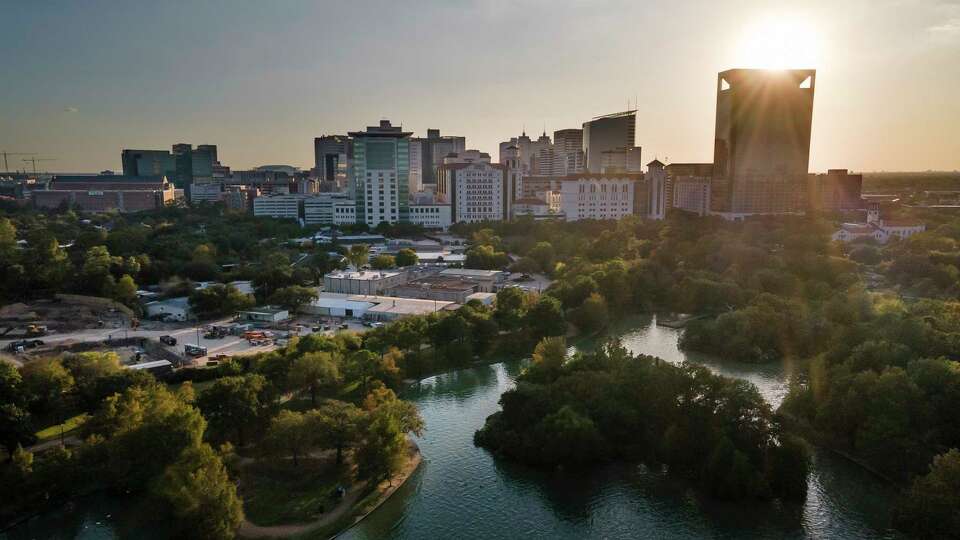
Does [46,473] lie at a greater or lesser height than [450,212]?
lesser

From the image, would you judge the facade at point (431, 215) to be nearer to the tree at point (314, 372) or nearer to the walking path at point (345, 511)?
the tree at point (314, 372)

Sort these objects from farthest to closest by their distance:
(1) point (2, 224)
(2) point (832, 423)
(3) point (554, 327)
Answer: (1) point (2, 224)
(3) point (554, 327)
(2) point (832, 423)

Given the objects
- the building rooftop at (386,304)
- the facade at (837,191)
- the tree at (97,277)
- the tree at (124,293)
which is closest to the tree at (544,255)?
the building rooftop at (386,304)

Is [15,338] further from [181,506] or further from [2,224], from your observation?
[2,224]

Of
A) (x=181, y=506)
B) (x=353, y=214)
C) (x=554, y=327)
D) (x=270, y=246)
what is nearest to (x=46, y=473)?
(x=181, y=506)

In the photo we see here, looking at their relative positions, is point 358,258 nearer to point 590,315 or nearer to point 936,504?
point 590,315

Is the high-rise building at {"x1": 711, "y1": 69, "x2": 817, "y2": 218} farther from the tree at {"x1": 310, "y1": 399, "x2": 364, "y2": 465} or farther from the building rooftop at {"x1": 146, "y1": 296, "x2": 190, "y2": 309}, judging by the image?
the tree at {"x1": 310, "y1": 399, "x2": 364, "y2": 465}

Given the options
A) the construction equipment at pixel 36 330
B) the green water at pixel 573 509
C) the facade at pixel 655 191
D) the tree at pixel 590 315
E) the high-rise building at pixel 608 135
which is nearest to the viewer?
the green water at pixel 573 509
